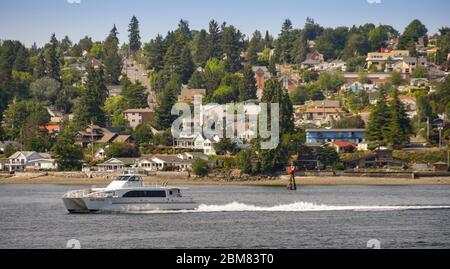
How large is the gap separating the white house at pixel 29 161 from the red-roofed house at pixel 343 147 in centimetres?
2325

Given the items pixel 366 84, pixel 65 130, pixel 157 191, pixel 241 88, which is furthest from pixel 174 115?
pixel 157 191

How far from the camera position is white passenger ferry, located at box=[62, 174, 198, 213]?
121 feet

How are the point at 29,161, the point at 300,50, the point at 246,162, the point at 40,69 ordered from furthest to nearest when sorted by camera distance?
the point at 300,50
the point at 40,69
the point at 29,161
the point at 246,162

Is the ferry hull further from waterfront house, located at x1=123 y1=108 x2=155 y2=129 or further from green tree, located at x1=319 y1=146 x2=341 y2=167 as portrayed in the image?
waterfront house, located at x1=123 y1=108 x2=155 y2=129

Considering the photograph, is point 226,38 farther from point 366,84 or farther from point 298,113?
point 298,113

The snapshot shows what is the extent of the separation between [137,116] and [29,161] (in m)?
21.3

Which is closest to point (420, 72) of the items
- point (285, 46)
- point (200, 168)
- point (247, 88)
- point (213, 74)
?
point (247, 88)

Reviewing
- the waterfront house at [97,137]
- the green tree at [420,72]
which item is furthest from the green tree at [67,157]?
the green tree at [420,72]

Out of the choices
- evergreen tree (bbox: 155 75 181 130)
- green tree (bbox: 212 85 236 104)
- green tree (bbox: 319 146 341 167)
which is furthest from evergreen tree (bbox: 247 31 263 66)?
green tree (bbox: 319 146 341 167)

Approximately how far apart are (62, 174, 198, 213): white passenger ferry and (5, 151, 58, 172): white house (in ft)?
127

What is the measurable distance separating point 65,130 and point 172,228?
181ft

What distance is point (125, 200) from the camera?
121 ft

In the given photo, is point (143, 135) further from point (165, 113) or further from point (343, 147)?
point (343, 147)
